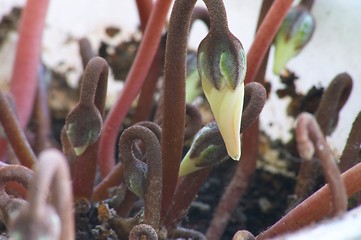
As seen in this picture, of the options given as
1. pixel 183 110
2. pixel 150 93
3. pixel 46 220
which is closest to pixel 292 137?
pixel 150 93

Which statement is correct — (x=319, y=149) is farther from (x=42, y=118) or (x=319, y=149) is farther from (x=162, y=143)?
(x=42, y=118)

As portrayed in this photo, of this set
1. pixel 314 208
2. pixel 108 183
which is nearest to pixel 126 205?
pixel 108 183

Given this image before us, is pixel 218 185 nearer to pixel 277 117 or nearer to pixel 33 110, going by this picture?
pixel 277 117

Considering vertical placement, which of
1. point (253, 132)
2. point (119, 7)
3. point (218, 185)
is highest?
point (119, 7)

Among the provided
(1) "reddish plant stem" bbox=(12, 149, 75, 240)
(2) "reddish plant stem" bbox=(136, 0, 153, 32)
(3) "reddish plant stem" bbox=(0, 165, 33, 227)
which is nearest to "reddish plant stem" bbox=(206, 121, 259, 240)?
(2) "reddish plant stem" bbox=(136, 0, 153, 32)

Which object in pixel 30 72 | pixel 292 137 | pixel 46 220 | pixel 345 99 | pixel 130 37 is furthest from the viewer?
pixel 130 37

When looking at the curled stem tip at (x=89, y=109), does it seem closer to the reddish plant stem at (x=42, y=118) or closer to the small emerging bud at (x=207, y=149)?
the small emerging bud at (x=207, y=149)
